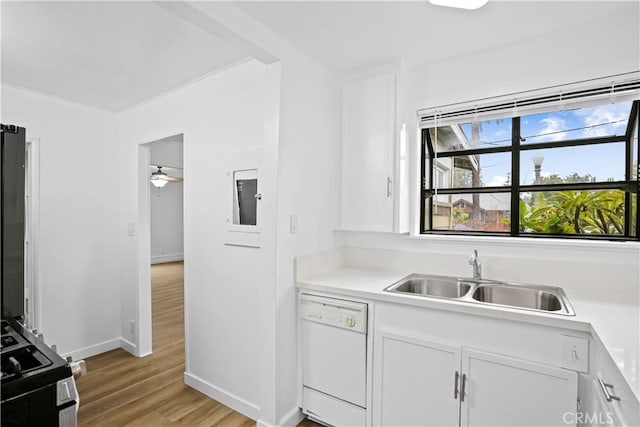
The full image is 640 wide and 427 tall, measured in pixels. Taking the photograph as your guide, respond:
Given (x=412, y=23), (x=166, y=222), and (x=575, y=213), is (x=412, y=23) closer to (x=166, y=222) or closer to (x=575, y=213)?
(x=575, y=213)

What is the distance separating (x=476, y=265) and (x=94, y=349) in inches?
136

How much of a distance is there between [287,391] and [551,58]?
254 cm

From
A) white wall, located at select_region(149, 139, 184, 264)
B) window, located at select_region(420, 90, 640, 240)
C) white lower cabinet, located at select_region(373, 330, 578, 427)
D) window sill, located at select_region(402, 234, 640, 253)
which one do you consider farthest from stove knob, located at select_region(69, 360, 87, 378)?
white wall, located at select_region(149, 139, 184, 264)

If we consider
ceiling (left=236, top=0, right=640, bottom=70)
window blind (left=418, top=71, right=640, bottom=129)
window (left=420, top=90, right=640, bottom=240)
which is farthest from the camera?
window (left=420, top=90, right=640, bottom=240)

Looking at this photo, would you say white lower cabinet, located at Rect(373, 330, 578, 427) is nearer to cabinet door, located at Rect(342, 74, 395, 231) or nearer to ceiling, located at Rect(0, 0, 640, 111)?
cabinet door, located at Rect(342, 74, 395, 231)

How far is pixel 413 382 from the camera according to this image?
1805 millimetres

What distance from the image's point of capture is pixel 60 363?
104 centimetres

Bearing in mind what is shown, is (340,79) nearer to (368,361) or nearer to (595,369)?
(368,361)

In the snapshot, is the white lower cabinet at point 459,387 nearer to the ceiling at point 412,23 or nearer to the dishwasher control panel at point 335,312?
the dishwasher control panel at point 335,312

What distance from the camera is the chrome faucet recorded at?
2.11 m

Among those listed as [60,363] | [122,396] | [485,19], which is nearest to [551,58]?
[485,19]

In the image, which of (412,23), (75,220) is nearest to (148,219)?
(75,220)

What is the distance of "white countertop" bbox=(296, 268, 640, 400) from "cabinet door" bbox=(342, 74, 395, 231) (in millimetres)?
432

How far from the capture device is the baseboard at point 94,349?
10.3ft
